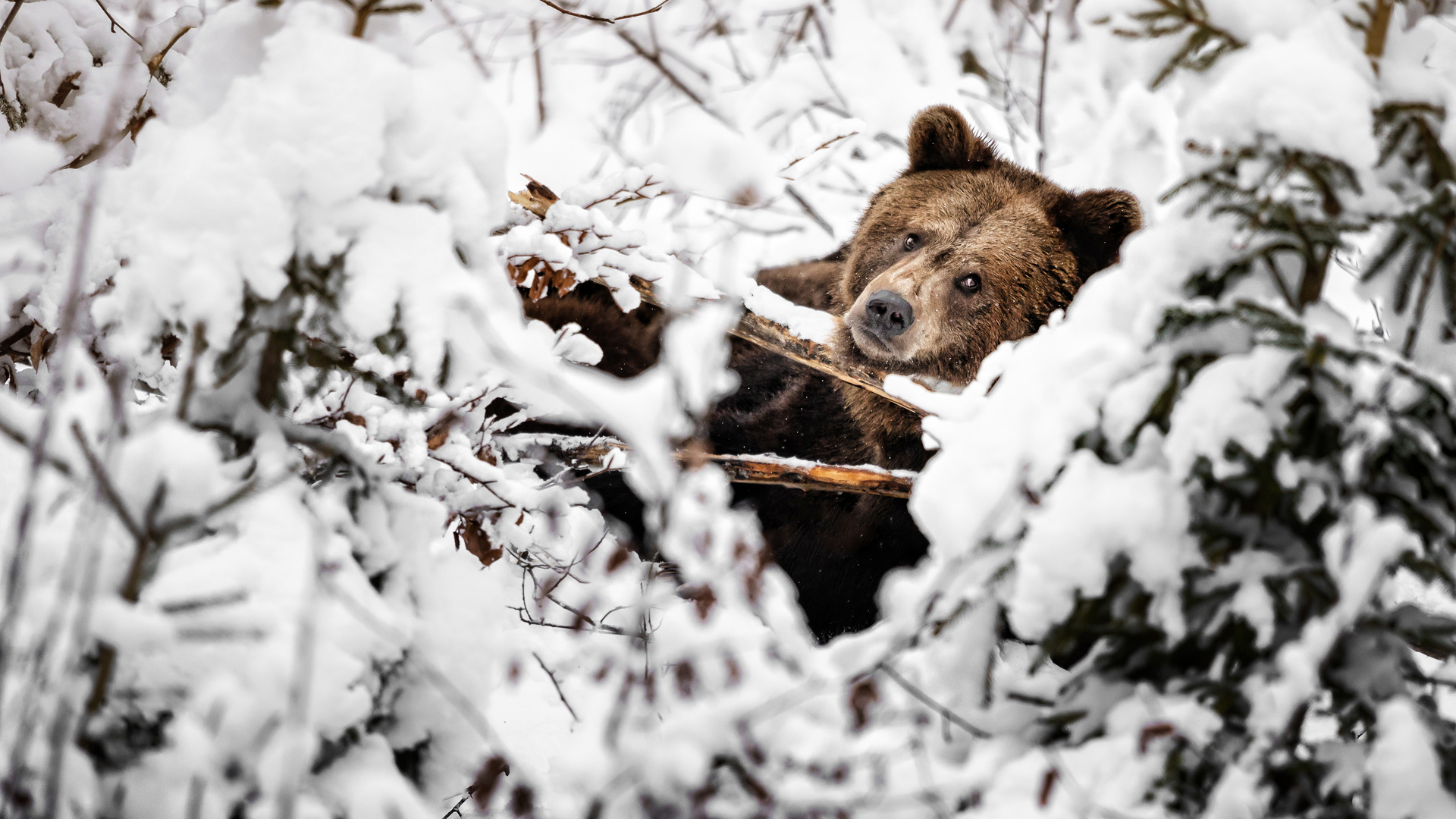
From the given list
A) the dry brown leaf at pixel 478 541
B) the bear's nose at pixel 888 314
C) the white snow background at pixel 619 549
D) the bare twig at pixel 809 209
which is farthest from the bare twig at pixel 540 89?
the white snow background at pixel 619 549

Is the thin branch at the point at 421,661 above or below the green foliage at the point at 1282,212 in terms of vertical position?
below

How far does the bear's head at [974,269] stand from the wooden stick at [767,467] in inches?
25.1

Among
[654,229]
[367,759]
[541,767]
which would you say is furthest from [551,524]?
[654,229]

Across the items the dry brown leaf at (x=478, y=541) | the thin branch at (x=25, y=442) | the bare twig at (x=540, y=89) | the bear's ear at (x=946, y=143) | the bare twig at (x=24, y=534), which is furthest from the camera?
the bare twig at (x=540, y=89)

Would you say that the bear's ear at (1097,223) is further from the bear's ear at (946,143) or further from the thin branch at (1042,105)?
the thin branch at (1042,105)

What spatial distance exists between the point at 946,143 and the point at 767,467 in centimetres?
194

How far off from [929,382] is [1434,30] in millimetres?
2221

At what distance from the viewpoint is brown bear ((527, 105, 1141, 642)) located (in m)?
3.64

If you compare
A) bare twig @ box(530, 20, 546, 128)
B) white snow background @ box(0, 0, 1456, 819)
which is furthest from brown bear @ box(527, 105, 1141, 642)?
bare twig @ box(530, 20, 546, 128)

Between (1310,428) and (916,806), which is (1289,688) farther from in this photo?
(916,806)

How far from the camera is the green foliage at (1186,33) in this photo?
168 centimetres

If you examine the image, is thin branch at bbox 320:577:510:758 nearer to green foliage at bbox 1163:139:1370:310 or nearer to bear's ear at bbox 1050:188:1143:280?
green foliage at bbox 1163:139:1370:310

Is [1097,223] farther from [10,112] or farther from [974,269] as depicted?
[10,112]

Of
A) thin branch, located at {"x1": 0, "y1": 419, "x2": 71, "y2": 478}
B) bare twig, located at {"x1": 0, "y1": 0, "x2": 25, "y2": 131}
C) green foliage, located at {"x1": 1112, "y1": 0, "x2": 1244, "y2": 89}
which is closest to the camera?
thin branch, located at {"x1": 0, "y1": 419, "x2": 71, "y2": 478}
